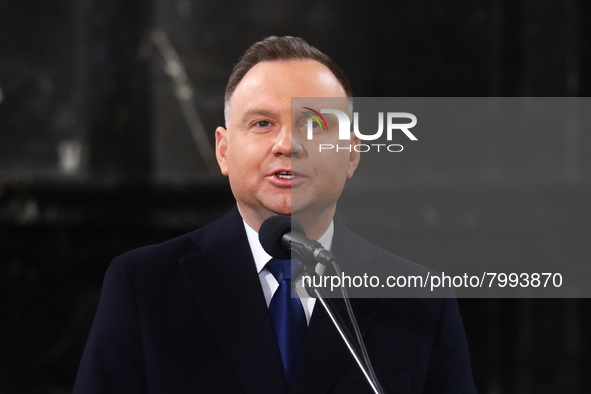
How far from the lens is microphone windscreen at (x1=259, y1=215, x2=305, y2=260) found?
102 cm

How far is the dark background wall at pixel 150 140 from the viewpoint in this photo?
2.47m

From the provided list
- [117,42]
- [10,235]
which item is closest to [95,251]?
[10,235]

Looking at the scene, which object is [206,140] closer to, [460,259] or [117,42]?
[117,42]

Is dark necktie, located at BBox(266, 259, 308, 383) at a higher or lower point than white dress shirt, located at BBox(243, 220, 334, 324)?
lower

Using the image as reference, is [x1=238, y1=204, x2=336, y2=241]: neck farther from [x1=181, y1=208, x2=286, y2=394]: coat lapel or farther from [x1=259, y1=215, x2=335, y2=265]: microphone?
[x1=259, y1=215, x2=335, y2=265]: microphone

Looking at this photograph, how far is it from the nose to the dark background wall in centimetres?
127

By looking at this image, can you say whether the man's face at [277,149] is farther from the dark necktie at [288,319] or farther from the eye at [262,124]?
the dark necktie at [288,319]

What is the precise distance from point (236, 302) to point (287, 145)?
30 centimetres

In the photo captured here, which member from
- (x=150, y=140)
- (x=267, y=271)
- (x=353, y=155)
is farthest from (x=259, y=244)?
(x=150, y=140)

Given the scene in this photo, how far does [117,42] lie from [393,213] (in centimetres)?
116

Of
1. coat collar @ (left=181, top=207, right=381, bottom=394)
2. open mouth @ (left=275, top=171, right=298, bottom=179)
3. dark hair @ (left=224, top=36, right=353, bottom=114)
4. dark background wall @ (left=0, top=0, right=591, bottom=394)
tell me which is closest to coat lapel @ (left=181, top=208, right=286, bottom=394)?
coat collar @ (left=181, top=207, right=381, bottom=394)

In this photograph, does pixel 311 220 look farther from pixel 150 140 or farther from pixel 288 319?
pixel 150 140

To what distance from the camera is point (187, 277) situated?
129 cm

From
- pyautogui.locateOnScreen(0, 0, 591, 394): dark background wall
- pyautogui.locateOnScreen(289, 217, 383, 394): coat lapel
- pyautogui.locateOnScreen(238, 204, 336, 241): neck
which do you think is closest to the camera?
pyautogui.locateOnScreen(289, 217, 383, 394): coat lapel
